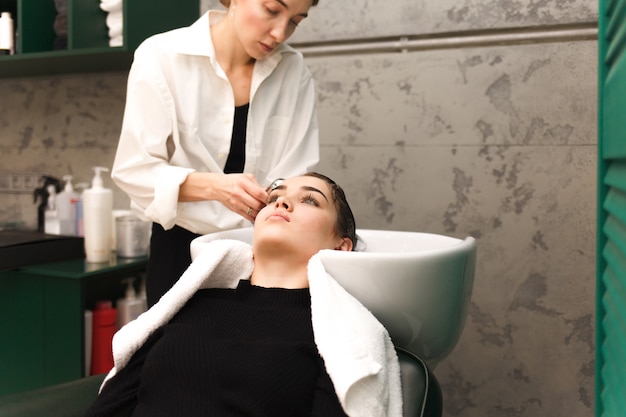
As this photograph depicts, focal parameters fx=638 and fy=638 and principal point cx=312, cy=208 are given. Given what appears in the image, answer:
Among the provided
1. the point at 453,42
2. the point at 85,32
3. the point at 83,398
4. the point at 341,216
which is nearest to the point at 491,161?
the point at 453,42

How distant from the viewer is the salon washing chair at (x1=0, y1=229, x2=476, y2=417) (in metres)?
1.15

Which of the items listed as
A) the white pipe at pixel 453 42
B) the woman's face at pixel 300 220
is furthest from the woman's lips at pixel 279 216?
the white pipe at pixel 453 42

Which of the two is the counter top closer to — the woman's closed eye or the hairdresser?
the hairdresser

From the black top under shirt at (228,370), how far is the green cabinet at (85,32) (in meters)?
1.35

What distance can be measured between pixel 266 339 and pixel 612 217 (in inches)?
24.9

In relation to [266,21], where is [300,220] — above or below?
below

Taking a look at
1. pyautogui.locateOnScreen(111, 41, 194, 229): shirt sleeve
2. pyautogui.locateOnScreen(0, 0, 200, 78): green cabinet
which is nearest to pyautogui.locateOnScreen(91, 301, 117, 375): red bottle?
pyautogui.locateOnScreen(111, 41, 194, 229): shirt sleeve

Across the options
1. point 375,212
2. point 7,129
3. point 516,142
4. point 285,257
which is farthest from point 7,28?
point 516,142

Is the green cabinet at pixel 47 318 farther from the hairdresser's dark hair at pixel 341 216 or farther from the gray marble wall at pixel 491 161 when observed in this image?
the hairdresser's dark hair at pixel 341 216

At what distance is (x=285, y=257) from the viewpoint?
136 cm

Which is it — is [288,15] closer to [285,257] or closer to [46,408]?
[285,257]

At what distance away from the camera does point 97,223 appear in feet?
7.66

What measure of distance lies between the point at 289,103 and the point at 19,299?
122 cm

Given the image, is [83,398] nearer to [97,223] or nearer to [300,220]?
[300,220]
